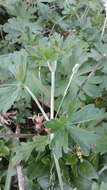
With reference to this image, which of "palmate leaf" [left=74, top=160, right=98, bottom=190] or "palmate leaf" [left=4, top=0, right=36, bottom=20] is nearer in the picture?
"palmate leaf" [left=74, top=160, right=98, bottom=190]

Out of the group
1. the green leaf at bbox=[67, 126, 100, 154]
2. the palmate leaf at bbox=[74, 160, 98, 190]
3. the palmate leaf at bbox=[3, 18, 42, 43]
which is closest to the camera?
the green leaf at bbox=[67, 126, 100, 154]

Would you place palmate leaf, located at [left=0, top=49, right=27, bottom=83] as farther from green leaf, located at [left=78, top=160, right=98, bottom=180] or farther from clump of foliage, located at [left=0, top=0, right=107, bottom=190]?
green leaf, located at [left=78, top=160, right=98, bottom=180]

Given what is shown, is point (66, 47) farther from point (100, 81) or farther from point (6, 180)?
point (6, 180)

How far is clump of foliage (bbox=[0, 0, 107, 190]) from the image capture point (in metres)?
1.02

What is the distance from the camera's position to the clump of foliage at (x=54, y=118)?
1.02m

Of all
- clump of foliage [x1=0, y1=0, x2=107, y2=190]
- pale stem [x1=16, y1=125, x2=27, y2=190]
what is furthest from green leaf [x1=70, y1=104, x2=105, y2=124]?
pale stem [x1=16, y1=125, x2=27, y2=190]

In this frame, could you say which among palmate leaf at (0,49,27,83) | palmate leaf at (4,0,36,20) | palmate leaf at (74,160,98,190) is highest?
palmate leaf at (4,0,36,20)

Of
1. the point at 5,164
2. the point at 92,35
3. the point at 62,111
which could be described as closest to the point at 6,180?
the point at 5,164

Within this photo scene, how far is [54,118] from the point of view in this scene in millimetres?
1091

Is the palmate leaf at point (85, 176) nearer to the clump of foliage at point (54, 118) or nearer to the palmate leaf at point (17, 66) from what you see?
the clump of foliage at point (54, 118)

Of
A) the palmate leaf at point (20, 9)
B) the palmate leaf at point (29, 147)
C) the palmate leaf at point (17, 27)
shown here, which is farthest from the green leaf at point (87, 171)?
the palmate leaf at point (20, 9)

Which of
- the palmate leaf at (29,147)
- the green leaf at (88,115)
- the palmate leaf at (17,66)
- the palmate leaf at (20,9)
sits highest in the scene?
the palmate leaf at (20,9)

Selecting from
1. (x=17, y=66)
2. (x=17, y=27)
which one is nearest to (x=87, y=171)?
(x=17, y=66)

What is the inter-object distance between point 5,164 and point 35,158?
192 millimetres
